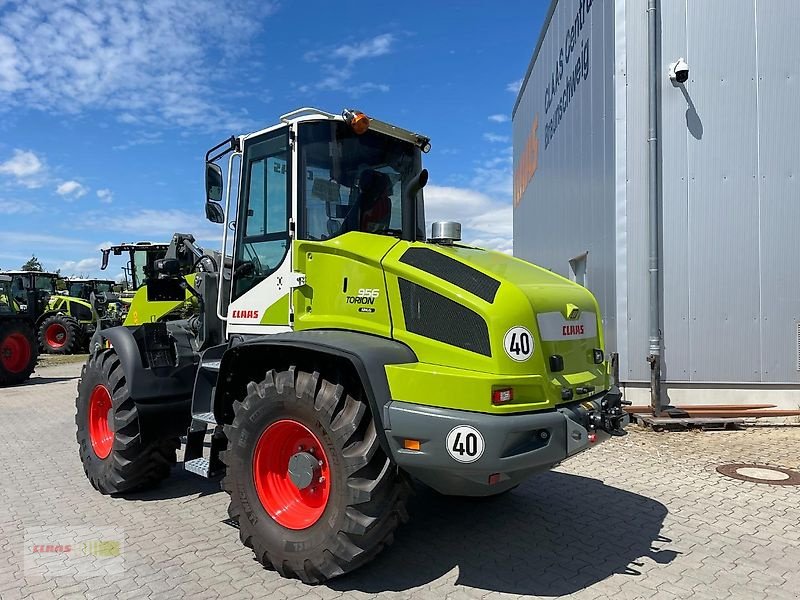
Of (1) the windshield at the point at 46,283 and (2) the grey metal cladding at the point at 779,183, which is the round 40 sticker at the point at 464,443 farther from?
(1) the windshield at the point at 46,283

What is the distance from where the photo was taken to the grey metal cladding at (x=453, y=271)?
3.48 meters

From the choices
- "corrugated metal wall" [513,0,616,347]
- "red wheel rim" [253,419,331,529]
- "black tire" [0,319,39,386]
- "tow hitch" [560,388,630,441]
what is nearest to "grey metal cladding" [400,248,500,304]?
"tow hitch" [560,388,630,441]

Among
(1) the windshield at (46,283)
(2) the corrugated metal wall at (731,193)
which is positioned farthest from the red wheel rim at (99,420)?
(1) the windshield at (46,283)

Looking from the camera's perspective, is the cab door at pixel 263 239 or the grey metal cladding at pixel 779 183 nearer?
the cab door at pixel 263 239

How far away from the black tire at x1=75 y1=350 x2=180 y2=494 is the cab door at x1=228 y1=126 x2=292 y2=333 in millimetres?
1318

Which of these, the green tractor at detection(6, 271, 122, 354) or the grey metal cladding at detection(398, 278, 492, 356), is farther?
the green tractor at detection(6, 271, 122, 354)

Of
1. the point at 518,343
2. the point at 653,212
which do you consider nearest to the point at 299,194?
the point at 518,343

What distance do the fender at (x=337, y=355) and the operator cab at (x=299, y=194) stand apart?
0.31 m

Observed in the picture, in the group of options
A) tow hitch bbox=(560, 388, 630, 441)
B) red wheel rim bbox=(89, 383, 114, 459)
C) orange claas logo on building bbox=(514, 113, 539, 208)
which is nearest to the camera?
tow hitch bbox=(560, 388, 630, 441)

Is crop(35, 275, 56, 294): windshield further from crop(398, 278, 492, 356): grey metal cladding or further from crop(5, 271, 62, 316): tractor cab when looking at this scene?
crop(398, 278, 492, 356): grey metal cladding

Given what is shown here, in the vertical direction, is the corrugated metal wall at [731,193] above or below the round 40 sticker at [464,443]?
above

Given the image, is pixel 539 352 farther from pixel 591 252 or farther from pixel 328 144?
pixel 591 252

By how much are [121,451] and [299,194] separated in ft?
9.03

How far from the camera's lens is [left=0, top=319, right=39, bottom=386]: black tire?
1353cm
